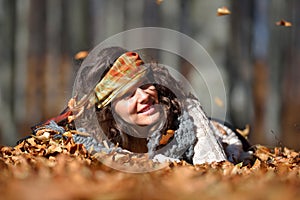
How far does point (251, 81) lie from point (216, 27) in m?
0.54

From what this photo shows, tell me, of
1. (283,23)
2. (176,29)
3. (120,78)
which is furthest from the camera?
(176,29)

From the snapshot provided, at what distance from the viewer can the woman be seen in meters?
1.84

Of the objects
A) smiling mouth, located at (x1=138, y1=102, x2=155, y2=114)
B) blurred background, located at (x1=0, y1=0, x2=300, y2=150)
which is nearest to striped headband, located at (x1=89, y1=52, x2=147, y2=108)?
smiling mouth, located at (x1=138, y1=102, x2=155, y2=114)

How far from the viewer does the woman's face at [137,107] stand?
1840mm

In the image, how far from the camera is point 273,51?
3.84 metres

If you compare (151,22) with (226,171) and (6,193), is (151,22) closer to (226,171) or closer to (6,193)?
(226,171)

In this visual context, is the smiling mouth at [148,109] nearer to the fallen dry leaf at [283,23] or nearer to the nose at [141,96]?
the nose at [141,96]

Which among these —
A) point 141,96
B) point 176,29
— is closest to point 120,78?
point 141,96

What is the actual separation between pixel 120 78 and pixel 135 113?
15cm

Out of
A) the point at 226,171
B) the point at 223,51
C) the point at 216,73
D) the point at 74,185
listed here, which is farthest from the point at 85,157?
the point at 223,51

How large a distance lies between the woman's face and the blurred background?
1.91 meters

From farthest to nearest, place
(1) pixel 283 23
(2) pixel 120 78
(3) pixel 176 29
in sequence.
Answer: (3) pixel 176 29
(1) pixel 283 23
(2) pixel 120 78

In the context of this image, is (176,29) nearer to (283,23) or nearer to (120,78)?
(283,23)

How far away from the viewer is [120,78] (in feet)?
5.98
